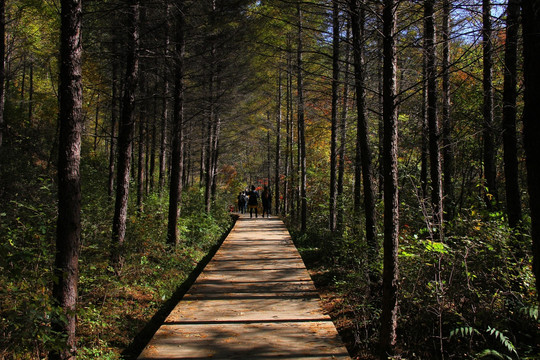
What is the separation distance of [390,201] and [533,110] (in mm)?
1575

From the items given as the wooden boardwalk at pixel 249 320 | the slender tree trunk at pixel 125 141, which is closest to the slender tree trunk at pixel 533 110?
the wooden boardwalk at pixel 249 320

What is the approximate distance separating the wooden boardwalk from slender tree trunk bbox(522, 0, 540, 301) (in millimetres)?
2611

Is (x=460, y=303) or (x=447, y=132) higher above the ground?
(x=447, y=132)

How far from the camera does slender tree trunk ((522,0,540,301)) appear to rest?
2.13 meters

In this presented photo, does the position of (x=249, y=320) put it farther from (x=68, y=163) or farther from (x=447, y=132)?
(x=447, y=132)

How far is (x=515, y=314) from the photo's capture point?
13.5ft

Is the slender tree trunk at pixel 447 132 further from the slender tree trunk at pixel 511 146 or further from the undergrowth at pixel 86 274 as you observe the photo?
the undergrowth at pixel 86 274

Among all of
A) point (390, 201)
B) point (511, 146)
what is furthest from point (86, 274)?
point (511, 146)

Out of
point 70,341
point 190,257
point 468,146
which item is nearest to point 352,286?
point 70,341

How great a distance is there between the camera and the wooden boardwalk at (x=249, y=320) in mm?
4012

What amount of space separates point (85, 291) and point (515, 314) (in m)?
6.38

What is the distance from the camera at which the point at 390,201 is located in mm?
3531

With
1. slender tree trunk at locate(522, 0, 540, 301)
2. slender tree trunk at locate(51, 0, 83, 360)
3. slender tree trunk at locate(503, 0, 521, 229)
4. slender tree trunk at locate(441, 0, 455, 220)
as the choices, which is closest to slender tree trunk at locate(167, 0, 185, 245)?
slender tree trunk at locate(51, 0, 83, 360)

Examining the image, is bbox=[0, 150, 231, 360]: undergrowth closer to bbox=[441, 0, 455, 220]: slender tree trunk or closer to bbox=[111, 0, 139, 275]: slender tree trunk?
bbox=[111, 0, 139, 275]: slender tree trunk
